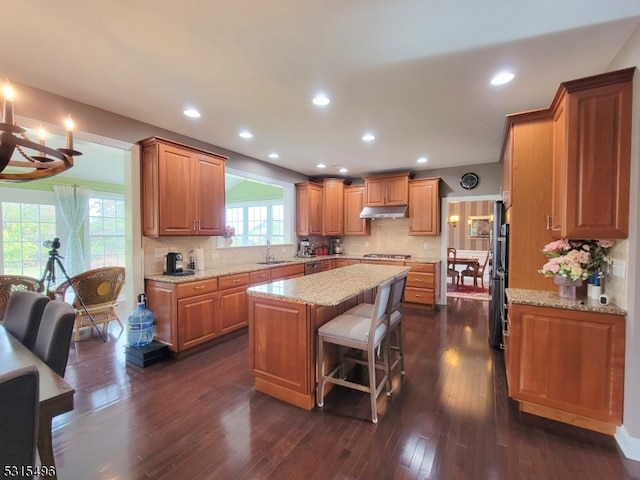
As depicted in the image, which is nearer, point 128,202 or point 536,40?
point 536,40

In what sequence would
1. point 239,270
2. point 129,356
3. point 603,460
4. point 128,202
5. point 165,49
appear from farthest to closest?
point 239,270, point 128,202, point 129,356, point 165,49, point 603,460

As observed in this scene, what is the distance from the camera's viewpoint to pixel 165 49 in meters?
2.00

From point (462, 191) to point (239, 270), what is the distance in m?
4.21

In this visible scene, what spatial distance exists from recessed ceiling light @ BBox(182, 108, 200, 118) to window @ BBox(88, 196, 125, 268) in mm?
3634

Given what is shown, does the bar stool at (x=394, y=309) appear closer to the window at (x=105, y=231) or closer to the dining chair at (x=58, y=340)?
the dining chair at (x=58, y=340)

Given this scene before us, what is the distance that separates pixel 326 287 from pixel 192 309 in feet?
5.72

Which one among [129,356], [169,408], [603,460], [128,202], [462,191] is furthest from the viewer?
[462,191]

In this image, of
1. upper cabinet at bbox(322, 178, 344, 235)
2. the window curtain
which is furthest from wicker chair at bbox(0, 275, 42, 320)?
upper cabinet at bbox(322, 178, 344, 235)

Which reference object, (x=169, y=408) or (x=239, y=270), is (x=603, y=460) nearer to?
(x=169, y=408)

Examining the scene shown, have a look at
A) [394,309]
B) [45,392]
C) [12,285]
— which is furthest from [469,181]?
[12,285]

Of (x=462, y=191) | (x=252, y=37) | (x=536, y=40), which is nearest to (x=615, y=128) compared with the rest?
(x=536, y=40)

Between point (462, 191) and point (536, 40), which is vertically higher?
point (536, 40)

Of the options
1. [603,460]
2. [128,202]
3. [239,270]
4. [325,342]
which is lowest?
[603,460]

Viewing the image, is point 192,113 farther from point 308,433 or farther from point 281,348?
point 308,433
